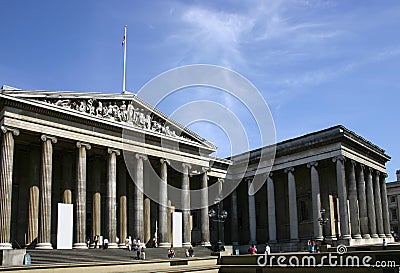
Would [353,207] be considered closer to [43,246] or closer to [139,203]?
[139,203]

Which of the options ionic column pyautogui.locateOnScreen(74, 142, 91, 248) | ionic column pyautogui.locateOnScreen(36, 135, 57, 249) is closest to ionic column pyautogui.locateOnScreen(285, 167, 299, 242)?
ionic column pyautogui.locateOnScreen(74, 142, 91, 248)

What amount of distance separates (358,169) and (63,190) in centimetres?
2915

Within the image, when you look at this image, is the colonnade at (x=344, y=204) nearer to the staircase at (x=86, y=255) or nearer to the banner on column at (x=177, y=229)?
the banner on column at (x=177, y=229)

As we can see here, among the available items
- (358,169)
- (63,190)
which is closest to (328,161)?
(358,169)

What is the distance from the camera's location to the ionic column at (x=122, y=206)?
39531mm

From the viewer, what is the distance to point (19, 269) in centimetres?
2250

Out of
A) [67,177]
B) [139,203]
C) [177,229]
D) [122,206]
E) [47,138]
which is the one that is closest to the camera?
[47,138]

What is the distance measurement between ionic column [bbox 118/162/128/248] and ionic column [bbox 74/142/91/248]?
4.72 metres

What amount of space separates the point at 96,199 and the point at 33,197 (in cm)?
565

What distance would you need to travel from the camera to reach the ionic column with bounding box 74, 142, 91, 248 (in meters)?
34.6

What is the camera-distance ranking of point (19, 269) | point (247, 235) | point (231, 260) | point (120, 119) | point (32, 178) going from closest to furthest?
point (19, 269), point (231, 260), point (32, 178), point (120, 119), point (247, 235)

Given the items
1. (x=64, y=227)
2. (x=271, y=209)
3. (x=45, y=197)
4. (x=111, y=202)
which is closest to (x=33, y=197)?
(x=45, y=197)

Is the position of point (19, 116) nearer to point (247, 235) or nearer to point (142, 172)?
point (142, 172)

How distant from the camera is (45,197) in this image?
3278 centimetres
